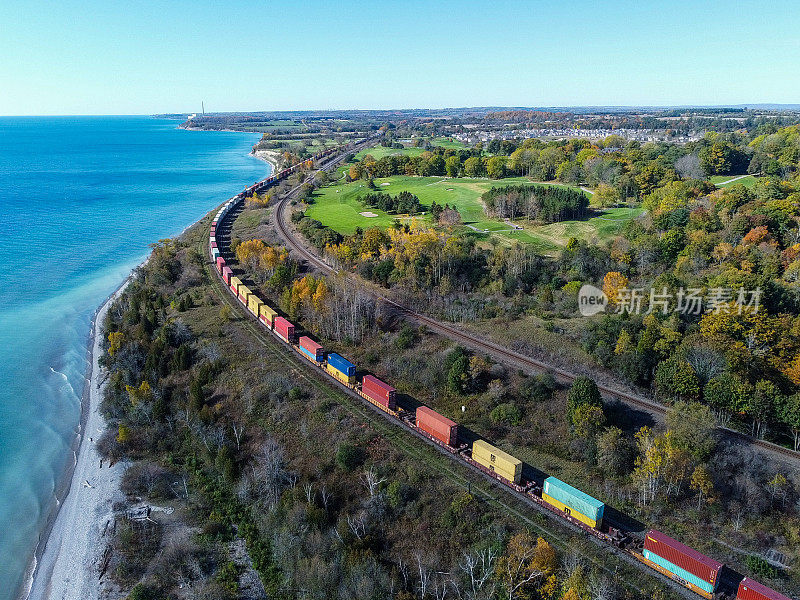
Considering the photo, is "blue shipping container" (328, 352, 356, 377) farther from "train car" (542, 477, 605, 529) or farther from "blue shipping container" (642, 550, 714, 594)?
"blue shipping container" (642, 550, 714, 594)

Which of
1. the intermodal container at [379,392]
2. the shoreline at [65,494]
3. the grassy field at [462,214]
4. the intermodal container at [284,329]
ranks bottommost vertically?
the shoreline at [65,494]

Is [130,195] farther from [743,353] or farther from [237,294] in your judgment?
[743,353]

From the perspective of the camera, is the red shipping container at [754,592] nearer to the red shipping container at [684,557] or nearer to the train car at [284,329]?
the red shipping container at [684,557]

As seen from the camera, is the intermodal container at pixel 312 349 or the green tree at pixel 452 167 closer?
the intermodal container at pixel 312 349

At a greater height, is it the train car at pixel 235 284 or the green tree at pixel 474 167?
the green tree at pixel 474 167

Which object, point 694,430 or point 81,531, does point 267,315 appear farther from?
point 694,430

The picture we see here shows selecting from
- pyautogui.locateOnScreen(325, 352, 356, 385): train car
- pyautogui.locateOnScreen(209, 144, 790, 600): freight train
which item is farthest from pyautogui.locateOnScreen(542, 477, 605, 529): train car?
pyautogui.locateOnScreen(325, 352, 356, 385): train car

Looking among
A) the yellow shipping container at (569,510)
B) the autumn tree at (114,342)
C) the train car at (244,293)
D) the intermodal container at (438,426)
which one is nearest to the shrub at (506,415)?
the intermodal container at (438,426)
